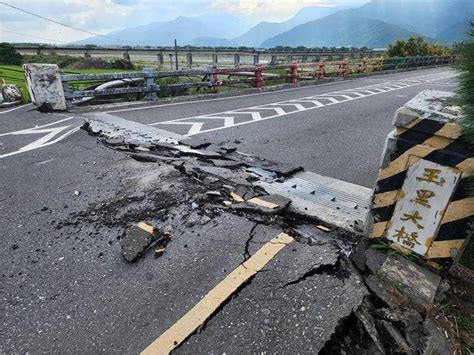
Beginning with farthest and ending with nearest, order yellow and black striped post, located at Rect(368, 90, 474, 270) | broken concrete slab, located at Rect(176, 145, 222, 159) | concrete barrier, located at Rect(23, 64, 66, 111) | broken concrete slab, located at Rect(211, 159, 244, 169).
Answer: concrete barrier, located at Rect(23, 64, 66, 111), broken concrete slab, located at Rect(176, 145, 222, 159), broken concrete slab, located at Rect(211, 159, 244, 169), yellow and black striped post, located at Rect(368, 90, 474, 270)

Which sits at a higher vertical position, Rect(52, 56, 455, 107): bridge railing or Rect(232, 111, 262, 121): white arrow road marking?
Rect(52, 56, 455, 107): bridge railing

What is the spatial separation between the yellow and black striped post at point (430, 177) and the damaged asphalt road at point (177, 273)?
0.37 metres

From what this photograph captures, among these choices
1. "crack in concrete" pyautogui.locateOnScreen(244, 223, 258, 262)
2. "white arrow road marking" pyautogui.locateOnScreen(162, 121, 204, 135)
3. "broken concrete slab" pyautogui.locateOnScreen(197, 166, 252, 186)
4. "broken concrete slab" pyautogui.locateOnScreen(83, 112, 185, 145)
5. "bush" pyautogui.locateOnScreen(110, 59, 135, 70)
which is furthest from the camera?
A: "bush" pyautogui.locateOnScreen(110, 59, 135, 70)

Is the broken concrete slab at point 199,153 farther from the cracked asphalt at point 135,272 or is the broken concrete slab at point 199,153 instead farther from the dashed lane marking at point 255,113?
the dashed lane marking at point 255,113

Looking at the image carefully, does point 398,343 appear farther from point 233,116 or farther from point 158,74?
point 158,74

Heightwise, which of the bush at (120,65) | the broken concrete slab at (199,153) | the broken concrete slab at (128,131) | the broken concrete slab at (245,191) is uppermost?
the broken concrete slab at (245,191)

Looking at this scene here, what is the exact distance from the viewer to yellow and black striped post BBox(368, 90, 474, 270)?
2.22m

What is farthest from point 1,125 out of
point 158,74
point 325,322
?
point 325,322

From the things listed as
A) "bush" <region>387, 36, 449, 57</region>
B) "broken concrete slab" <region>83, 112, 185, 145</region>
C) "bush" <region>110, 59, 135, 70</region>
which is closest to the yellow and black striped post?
"broken concrete slab" <region>83, 112, 185, 145</region>

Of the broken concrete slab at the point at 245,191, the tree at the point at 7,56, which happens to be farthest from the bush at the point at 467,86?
the tree at the point at 7,56

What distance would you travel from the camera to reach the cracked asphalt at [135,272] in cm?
206

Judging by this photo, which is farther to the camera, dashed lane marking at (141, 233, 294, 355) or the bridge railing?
the bridge railing

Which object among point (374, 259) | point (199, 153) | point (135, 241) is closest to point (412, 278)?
point (374, 259)

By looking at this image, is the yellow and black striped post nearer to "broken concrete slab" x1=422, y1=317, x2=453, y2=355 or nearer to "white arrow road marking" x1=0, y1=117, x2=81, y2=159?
"broken concrete slab" x1=422, y1=317, x2=453, y2=355
